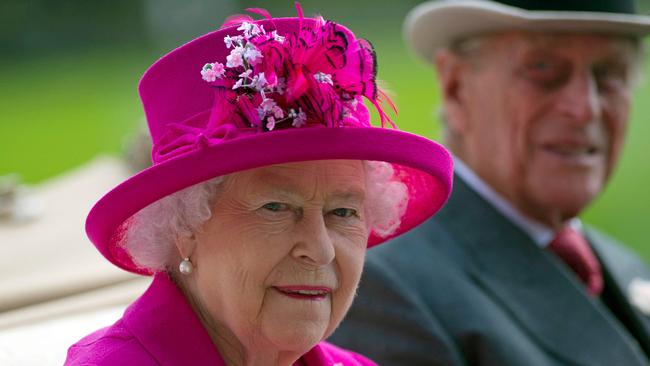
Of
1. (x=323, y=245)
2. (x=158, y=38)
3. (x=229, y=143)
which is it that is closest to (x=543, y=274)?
(x=323, y=245)

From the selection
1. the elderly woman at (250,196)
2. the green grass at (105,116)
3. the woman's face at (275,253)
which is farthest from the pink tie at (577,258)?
the green grass at (105,116)

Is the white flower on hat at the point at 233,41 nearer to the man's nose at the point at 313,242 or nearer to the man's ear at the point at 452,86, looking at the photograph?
the man's nose at the point at 313,242

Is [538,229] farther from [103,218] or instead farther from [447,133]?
[103,218]

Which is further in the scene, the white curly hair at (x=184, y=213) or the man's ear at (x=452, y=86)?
the man's ear at (x=452, y=86)

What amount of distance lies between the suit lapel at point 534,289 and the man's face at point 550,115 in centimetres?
22

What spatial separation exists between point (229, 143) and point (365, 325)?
1.44 metres

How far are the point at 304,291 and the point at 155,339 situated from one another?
1.14 ft

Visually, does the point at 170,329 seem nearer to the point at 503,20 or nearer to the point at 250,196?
the point at 250,196

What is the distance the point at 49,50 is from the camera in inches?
855

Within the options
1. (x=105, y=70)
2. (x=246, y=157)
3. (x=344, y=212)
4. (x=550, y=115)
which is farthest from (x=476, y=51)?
(x=105, y=70)

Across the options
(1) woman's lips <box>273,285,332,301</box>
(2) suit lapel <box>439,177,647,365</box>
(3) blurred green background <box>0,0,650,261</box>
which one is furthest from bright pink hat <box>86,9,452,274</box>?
(3) blurred green background <box>0,0,650,261</box>

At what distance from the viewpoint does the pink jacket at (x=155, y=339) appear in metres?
2.16

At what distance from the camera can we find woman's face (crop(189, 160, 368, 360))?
6.97 feet

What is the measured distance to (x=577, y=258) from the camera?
3.87m
